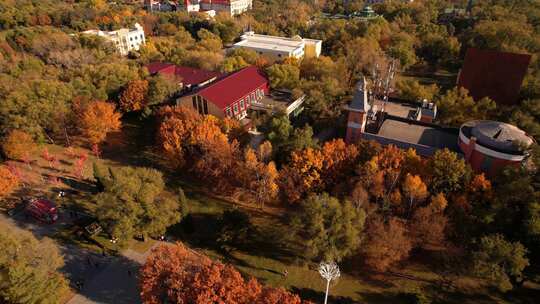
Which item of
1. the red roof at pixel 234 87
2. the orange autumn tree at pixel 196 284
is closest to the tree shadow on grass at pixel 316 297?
the orange autumn tree at pixel 196 284

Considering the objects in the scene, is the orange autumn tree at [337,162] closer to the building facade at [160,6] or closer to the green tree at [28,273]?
the green tree at [28,273]

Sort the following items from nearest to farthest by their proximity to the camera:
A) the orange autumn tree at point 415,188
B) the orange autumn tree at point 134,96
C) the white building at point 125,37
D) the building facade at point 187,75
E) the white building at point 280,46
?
the orange autumn tree at point 415,188
the orange autumn tree at point 134,96
the building facade at point 187,75
the white building at point 280,46
the white building at point 125,37

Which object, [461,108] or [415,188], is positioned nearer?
[415,188]

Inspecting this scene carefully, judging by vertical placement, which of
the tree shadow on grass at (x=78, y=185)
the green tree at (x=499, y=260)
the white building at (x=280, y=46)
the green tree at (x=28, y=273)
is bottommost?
the tree shadow on grass at (x=78, y=185)

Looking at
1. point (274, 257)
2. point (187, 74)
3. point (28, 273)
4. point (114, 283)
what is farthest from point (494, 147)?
point (187, 74)

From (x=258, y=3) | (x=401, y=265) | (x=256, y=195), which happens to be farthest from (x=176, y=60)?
(x=258, y=3)

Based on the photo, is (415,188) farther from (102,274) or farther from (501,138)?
(102,274)

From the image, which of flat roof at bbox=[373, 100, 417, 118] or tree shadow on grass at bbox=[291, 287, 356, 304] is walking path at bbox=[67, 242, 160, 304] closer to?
tree shadow on grass at bbox=[291, 287, 356, 304]
